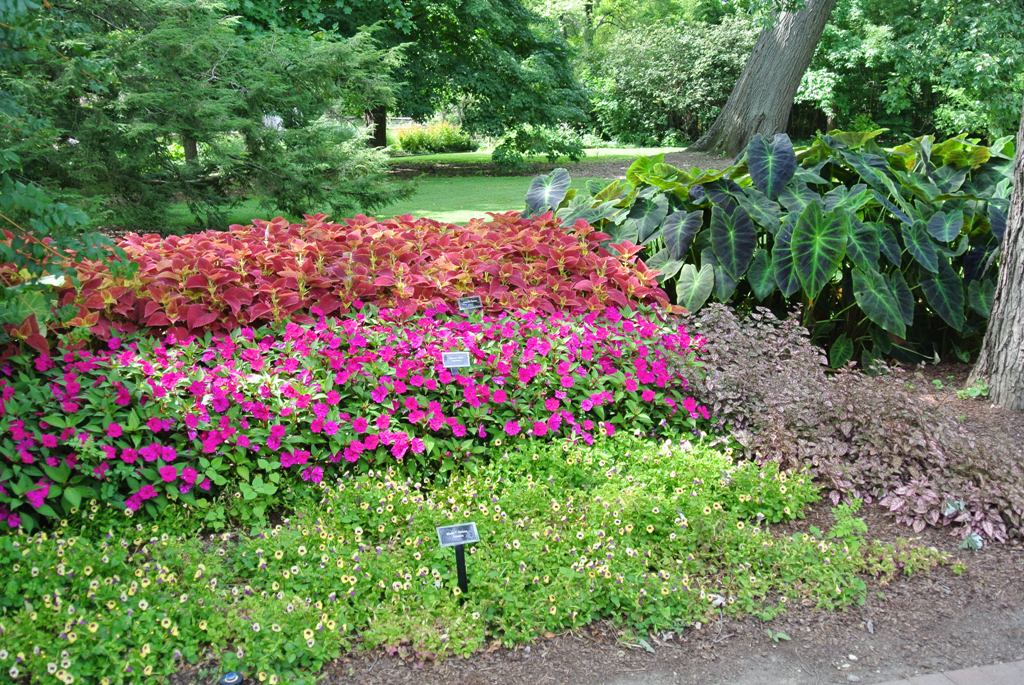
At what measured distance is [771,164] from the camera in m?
4.99

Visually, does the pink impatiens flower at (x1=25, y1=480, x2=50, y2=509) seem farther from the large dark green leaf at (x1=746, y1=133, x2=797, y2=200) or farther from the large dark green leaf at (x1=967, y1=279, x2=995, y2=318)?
the large dark green leaf at (x1=967, y1=279, x2=995, y2=318)

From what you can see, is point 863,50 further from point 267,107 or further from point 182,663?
point 182,663

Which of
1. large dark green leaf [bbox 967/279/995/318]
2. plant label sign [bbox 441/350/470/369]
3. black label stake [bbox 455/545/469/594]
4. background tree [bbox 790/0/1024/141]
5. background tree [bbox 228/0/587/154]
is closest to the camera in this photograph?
black label stake [bbox 455/545/469/594]

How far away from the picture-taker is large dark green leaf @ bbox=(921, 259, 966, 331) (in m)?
4.81

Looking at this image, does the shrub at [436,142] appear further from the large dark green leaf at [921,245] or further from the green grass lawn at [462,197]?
the large dark green leaf at [921,245]

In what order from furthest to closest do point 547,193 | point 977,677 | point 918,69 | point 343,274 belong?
point 918,69 → point 547,193 → point 343,274 → point 977,677

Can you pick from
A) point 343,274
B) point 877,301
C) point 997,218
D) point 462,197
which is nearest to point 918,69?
point 462,197

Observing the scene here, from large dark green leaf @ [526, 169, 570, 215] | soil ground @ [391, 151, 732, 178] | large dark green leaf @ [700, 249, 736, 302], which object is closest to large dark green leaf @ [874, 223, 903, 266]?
large dark green leaf @ [700, 249, 736, 302]

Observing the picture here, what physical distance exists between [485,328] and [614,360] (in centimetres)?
59

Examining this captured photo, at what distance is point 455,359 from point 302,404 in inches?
23.4

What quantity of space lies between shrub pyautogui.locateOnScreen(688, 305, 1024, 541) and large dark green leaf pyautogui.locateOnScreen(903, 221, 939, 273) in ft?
2.57

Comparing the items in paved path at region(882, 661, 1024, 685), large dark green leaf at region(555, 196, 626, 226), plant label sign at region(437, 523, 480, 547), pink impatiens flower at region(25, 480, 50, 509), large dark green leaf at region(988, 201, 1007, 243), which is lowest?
paved path at region(882, 661, 1024, 685)

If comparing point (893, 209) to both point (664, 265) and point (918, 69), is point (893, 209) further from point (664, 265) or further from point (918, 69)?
point (918, 69)

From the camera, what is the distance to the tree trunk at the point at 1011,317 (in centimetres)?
407
